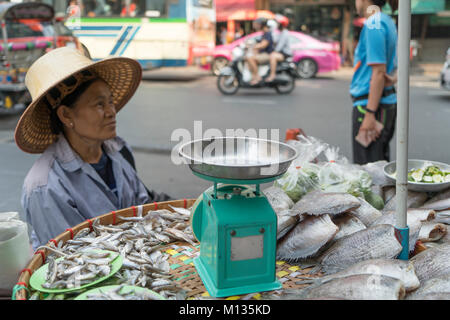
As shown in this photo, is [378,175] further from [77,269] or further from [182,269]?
[77,269]

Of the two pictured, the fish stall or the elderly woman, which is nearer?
the fish stall

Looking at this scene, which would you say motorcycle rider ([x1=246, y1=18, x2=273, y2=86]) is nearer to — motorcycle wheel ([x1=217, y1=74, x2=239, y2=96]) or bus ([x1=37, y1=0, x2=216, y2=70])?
motorcycle wheel ([x1=217, y1=74, x2=239, y2=96])

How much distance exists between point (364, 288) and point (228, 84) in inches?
412

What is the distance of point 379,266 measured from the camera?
137cm

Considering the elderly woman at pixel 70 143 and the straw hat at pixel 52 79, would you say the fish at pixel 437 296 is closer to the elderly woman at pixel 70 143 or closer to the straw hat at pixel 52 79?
the elderly woman at pixel 70 143

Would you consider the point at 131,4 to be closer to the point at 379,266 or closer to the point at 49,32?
the point at 49,32

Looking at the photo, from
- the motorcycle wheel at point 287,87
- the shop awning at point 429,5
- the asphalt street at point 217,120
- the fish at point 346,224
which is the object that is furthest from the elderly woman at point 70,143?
the shop awning at point 429,5

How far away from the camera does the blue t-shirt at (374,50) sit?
322 cm

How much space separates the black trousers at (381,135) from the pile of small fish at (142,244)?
1989 mm

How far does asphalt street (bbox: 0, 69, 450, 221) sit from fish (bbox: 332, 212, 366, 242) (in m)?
2.65

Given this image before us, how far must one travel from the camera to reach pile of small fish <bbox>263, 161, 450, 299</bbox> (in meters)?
1.29

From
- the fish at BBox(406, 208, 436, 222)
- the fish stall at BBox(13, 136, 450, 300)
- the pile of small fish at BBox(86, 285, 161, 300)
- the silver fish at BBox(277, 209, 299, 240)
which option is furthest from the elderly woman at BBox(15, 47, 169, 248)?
the fish at BBox(406, 208, 436, 222)

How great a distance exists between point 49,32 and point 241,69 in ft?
15.1

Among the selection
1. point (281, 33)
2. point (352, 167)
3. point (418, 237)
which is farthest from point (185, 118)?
point (418, 237)
